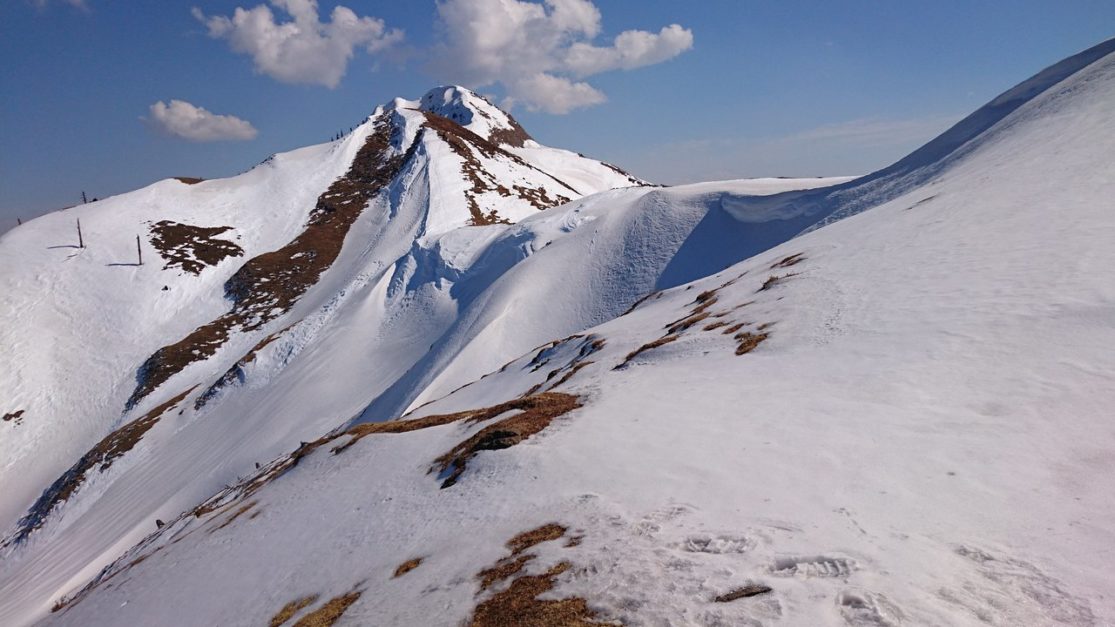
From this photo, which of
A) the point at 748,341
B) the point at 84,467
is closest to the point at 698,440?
the point at 748,341

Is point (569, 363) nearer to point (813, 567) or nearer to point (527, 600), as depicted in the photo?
point (527, 600)

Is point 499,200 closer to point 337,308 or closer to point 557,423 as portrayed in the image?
point 337,308

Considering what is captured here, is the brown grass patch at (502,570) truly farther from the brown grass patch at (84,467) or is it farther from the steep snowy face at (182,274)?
the brown grass patch at (84,467)

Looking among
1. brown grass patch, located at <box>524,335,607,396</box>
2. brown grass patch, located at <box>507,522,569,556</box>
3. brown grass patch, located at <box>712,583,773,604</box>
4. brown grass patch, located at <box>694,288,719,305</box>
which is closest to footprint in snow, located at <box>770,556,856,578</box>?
brown grass patch, located at <box>712,583,773,604</box>

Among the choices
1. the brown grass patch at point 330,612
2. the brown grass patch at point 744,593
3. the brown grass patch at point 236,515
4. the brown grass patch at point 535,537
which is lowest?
the brown grass patch at point 330,612

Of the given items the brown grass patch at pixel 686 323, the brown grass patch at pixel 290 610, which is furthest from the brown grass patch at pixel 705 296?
Answer: the brown grass patch at pixel 290 610
